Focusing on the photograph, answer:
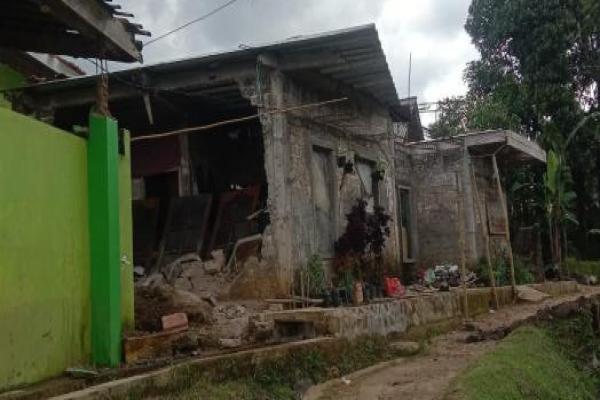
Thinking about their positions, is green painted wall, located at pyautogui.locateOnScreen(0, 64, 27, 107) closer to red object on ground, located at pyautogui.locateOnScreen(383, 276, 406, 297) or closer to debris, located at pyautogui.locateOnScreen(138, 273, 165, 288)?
debris, located at pyautogui.locateOnScreen(138, 273, 165, 288)

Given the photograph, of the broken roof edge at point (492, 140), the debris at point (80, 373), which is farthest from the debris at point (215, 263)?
the broken roof edge at point (492, 140)

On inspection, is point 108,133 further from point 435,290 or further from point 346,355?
point 435,290

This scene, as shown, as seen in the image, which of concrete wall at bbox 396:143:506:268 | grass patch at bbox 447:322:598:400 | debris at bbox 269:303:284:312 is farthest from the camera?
concrete wall at bbox 396:143:506:268

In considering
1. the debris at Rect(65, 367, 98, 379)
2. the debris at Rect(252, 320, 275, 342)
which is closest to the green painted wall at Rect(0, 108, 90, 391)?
the debris at Rect(65, 367, 98, 379)

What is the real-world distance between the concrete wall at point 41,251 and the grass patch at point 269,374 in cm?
108

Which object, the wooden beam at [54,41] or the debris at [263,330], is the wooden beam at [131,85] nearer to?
the wooden beam at [54,41]

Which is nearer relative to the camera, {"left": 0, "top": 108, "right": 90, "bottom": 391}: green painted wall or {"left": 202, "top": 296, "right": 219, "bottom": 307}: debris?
{"left": 0, "top": 108, "right": 90, "bottom": 391}: green painted wall

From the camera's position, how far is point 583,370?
10.9 metres

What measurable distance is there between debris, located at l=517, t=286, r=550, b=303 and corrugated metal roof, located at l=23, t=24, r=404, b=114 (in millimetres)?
5945

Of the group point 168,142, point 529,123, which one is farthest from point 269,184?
point 529,123

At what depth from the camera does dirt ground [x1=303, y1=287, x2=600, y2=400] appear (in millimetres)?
6676

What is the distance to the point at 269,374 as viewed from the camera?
7023 millimetres

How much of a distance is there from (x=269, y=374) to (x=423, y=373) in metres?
1.81

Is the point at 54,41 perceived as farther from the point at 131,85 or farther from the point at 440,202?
the point at 440,202
